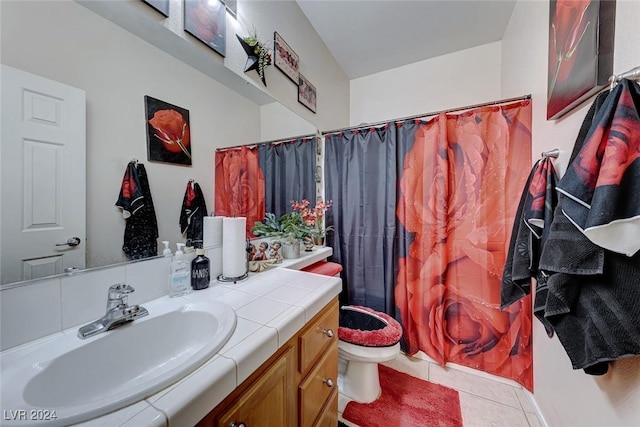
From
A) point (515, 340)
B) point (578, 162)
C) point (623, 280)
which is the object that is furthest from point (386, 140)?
point (515, 340)

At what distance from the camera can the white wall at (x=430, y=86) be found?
81.1 inches

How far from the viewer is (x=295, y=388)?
76cm

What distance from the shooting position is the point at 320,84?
208cm

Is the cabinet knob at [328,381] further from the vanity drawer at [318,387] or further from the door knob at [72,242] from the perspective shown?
the door knob at [72,242]

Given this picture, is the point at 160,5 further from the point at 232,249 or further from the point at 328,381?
the point at 328,381

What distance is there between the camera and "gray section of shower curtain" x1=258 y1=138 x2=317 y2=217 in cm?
→ 155

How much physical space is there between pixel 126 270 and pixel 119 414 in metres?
0.52

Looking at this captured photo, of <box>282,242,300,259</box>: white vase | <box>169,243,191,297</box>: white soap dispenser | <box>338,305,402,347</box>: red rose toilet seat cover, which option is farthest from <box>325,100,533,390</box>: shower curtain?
<box>169,243,191,297</box>: white soap dispenser

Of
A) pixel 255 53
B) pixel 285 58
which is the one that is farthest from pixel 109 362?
pixel 285 58

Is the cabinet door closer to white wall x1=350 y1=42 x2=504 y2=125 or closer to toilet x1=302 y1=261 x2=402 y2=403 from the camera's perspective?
toilet x1=302 y1=261 x2=402 y2=403

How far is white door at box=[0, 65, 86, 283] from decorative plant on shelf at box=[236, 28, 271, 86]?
854 mm

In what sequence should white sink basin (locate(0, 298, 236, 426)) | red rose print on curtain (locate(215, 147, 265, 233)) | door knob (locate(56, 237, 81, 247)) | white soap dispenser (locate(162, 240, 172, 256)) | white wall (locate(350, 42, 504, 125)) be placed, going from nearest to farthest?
white sink basin (locate(0, 298, 236, 426)), door knob (locate(56, 237, 81, 247)), white soap dispenser (locate(162, 240, 172, 256)), red rose print on curtain (locate(215, 147, 265, 233)), white wall (locate(350, 42, 504, 125))

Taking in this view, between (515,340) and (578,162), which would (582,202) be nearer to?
(578,162)

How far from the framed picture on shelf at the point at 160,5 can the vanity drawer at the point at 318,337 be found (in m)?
1.31
